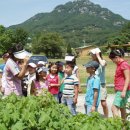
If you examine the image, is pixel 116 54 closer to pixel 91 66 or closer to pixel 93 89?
pixel 91 66

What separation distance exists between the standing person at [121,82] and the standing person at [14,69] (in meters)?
1.71

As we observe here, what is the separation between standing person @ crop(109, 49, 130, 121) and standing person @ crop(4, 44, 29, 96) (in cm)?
171

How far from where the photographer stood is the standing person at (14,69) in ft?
21.0

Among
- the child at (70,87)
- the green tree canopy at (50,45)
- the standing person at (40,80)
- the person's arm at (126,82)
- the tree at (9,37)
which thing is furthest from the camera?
the tree at (9,37)

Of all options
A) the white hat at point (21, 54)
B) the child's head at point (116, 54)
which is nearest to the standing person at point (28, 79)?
the white hat at point (21, 54)

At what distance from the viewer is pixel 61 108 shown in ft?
14.3

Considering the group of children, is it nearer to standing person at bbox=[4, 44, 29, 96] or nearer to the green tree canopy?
standing person at bbox=[4, 44, 29, 96]

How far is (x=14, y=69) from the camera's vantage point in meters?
6.65

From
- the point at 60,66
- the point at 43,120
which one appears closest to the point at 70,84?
the point at 60,66

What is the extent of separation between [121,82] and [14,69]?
1.94m

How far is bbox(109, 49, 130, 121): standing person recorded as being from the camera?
7.34 metres

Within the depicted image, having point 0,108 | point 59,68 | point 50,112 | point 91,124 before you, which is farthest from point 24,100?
point 59,68

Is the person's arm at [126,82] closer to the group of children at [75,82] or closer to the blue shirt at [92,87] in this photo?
the group of children at [75,82]

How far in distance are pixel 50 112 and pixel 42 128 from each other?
277 millimetres
